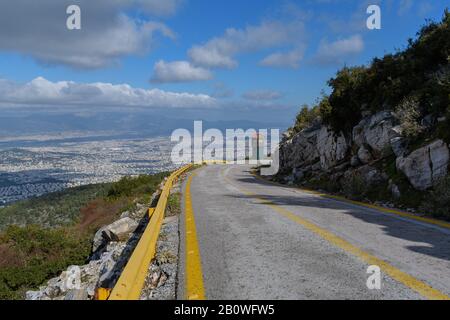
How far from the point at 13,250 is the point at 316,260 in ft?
40.4

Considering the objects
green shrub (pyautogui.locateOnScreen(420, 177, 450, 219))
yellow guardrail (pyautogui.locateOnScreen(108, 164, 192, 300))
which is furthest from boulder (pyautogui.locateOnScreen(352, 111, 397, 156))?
yellow guardrail (pyautogui.locateOnScreen(108, 164, 192, 300))

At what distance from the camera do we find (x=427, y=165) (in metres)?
11.8

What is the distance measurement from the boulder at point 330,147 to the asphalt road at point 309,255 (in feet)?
30.3

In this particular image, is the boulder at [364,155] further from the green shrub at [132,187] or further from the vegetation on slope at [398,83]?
the green shrub at [132,187]

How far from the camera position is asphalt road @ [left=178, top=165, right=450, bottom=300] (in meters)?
4.63

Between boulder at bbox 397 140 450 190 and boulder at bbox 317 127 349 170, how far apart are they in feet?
22.0

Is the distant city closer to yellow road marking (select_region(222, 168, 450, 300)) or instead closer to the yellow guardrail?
yellow road marking (select_region(222, 168, 450, 300))

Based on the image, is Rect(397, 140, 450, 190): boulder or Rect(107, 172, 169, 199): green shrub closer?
Rect(397, 140, 450, 190): boulder

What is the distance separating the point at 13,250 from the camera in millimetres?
14273

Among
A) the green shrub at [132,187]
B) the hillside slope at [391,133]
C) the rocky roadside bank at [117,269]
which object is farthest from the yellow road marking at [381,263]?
the green shrub at [132,187]

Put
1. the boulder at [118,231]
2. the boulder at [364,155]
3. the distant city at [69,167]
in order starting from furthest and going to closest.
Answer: the distant city at [69,167], the boulder at [364,155], the boulder at [118,231]

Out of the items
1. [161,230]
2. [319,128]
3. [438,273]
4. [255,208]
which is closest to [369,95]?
[319,128]

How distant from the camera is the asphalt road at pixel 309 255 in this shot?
4.63m
